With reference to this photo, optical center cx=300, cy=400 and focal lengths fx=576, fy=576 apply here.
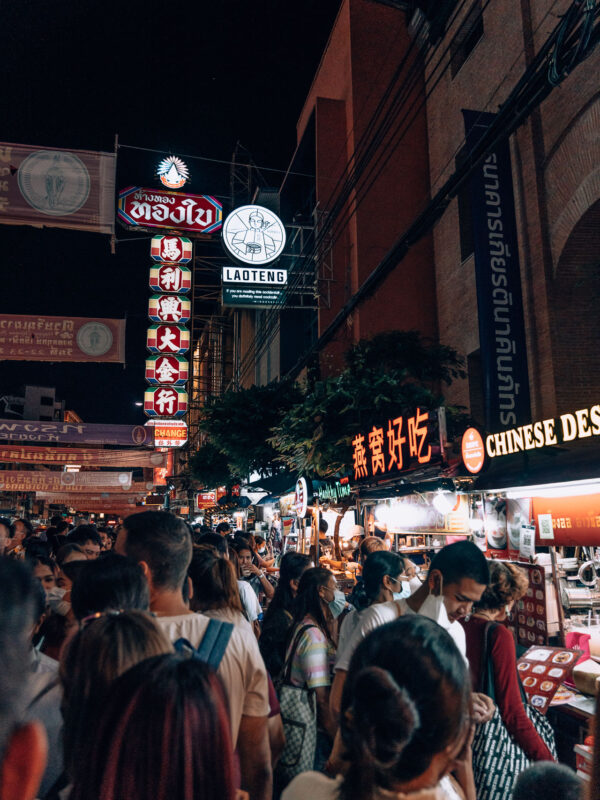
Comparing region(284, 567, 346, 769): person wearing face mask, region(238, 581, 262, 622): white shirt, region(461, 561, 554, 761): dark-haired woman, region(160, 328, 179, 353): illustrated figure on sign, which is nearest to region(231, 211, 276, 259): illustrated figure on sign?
region(160, 328, 179, 353): illustrated figure on sign

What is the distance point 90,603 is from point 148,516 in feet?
1.76

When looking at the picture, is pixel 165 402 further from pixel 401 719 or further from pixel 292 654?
pixel 401 719

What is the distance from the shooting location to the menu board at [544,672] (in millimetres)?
4434

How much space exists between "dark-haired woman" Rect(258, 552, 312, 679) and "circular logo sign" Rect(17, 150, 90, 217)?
1167 cm

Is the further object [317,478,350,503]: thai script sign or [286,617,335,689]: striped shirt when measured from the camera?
[317,478,350,503]: thai script sign

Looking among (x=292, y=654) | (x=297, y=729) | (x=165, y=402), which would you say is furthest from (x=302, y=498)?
(x=165, y=402)

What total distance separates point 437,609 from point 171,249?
740 inches

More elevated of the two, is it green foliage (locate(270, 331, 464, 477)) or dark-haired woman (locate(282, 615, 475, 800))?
green foliage (locate(270, 331, 464, 477))

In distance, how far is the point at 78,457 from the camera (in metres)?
24.6

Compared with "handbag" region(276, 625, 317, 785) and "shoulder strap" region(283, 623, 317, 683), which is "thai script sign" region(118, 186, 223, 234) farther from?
"handbag" region(276, 625, 317, 785)

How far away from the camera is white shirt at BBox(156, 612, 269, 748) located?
2.41 metres

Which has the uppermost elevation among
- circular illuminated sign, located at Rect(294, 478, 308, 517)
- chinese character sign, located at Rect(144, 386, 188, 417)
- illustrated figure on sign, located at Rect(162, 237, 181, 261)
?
illustrated figure on sign, located at Rect(162, 237, 181, 261)

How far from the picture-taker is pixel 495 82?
1329 centimetres

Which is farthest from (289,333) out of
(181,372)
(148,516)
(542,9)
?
(148,516)
